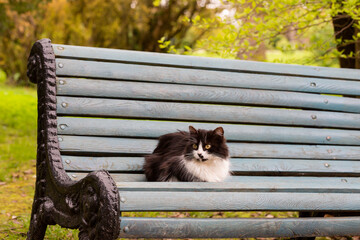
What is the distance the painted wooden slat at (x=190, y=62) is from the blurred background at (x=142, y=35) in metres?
0.49

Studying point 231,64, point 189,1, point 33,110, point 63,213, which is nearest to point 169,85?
Answer: point 231,64

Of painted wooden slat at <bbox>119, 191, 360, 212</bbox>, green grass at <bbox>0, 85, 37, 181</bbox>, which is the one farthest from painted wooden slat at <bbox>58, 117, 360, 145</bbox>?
green grass at <bbox>0, 85, 37, 181</bbox>

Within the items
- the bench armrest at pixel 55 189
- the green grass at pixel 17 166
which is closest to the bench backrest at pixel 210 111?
the bench armrest at pixel 55 189

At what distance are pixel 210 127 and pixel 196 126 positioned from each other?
10 centimetres

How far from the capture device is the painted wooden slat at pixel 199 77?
3.06 meters

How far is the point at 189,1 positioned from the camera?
9.88 m

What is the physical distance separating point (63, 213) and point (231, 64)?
1698mm

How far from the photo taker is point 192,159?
9.05 ft

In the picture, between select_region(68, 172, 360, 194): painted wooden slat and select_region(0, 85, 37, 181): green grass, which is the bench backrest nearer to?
select_region(68, 172, 360, 194): painted wooden slat

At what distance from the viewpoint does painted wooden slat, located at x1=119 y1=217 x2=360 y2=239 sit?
205 cm

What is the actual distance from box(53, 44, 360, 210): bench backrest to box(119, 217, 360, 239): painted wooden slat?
1.74 feet

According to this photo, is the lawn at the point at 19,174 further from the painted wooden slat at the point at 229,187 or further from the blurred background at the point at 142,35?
the painted wooden slat at the point at 229,187

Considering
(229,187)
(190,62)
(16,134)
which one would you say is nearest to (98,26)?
(16,134)

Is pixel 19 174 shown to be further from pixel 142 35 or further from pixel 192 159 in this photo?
pixel 142 35
